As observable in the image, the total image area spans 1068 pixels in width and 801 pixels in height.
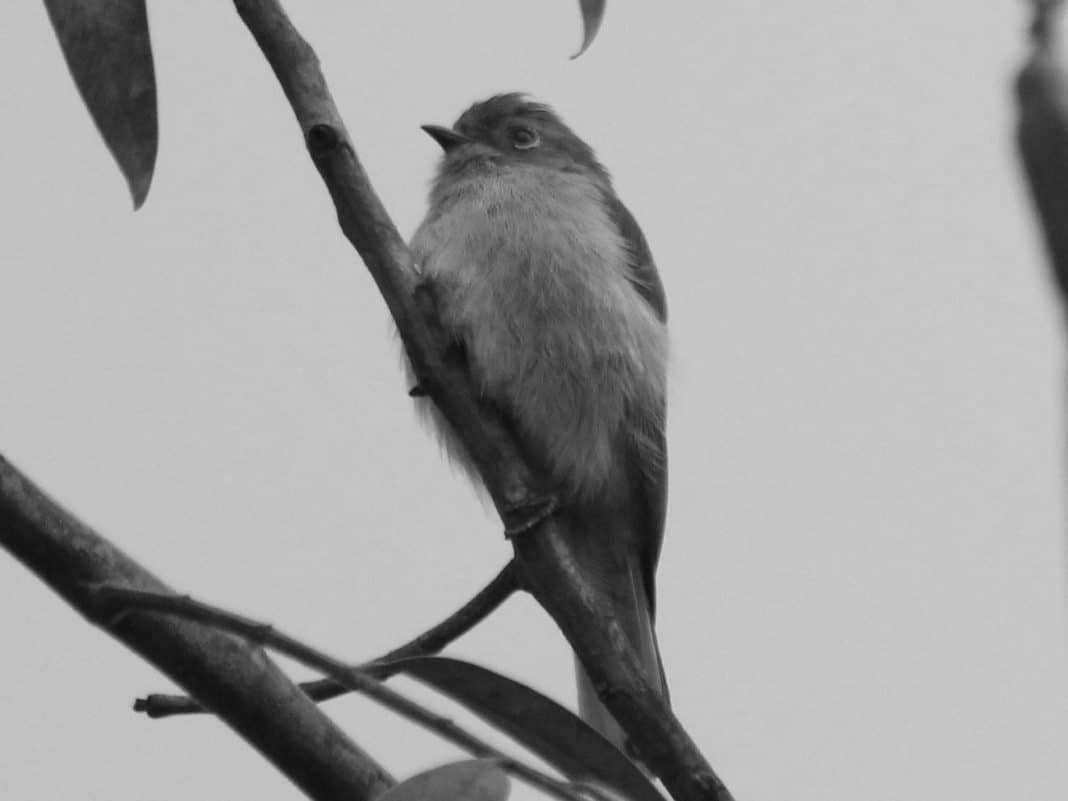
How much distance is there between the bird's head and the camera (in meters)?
5.64

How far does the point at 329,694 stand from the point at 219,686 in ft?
2.35

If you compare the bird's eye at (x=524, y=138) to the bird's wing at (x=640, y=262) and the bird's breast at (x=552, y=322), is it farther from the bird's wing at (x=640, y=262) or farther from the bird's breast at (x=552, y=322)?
the bird's breast at (x=552, y=322)

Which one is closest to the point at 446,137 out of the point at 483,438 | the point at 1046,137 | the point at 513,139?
the point at 513,139

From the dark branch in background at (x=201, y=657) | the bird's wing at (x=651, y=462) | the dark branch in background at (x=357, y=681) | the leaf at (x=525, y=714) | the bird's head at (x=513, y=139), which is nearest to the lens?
the dark branch in background at (x=357, y=681)

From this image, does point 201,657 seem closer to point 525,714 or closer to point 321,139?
point 525,714

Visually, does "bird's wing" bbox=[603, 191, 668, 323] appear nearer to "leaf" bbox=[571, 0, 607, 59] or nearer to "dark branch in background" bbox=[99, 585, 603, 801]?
"leaf" bbox=[571, 0, 607, 59]

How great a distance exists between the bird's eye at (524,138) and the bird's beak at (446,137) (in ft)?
0.70

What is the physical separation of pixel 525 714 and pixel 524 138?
4094 millimetres

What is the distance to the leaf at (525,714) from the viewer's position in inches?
82.2

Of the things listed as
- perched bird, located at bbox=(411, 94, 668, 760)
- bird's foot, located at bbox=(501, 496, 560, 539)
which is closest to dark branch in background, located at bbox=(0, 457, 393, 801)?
bird's foot, located at bbox=(501, 496, 560, 539)

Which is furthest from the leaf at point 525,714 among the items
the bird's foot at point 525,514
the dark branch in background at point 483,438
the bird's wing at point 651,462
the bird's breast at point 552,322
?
the bird's wing at point 651,462

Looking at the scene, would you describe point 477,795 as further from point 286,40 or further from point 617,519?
point 617,519

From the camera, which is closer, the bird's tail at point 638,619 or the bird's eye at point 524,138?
the bird's tail at point 638,619

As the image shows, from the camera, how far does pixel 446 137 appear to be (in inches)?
225
